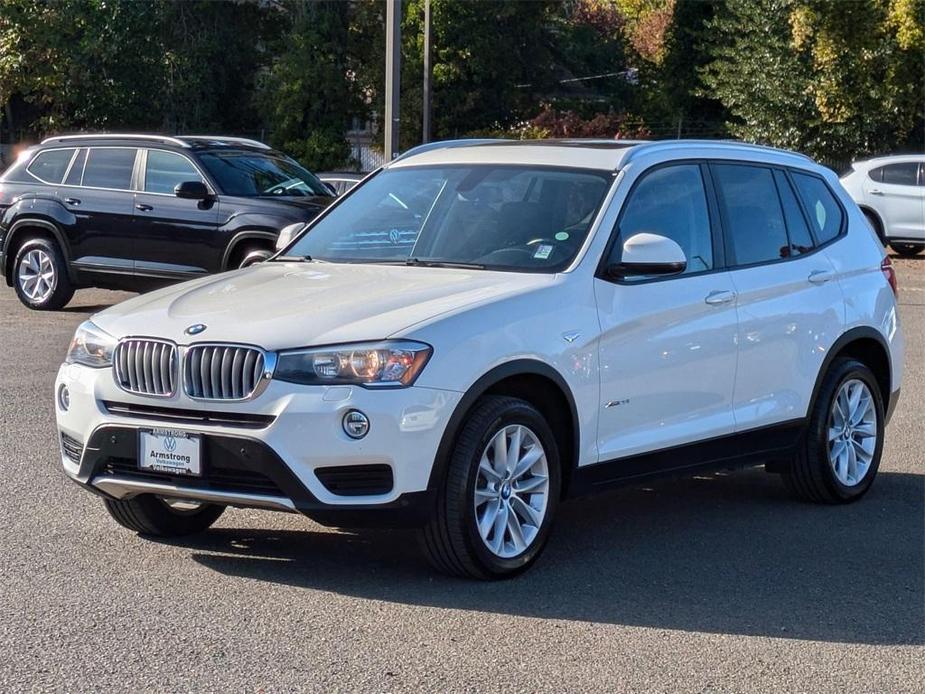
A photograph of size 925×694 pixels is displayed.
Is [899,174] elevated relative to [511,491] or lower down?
lower down

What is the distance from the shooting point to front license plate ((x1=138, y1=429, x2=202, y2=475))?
19.1 feet

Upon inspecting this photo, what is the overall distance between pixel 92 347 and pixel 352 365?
1.22 meters

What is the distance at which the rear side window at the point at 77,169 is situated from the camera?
625 inches

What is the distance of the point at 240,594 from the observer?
5.90 metres

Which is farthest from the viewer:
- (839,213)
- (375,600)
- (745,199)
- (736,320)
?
(839,213)

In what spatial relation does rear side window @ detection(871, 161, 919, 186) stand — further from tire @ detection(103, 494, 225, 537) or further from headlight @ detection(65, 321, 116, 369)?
headlight @ detection(65, 321, 116, 369)

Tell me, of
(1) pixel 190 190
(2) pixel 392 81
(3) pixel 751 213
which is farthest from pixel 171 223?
(3) pixel 751 213

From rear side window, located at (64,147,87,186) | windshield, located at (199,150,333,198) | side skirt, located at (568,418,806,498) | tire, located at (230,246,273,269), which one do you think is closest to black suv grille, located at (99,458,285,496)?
side skirt, located at (568,418,806,498)

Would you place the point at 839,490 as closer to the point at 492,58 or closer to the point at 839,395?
the point at 839,395

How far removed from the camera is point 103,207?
15539 mm

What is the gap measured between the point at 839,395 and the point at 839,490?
0.49 meters

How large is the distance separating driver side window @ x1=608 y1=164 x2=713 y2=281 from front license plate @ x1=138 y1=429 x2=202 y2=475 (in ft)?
7.11

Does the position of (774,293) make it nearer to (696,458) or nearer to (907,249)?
(696,458)

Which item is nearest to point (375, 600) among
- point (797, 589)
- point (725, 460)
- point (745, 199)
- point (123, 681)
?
point (123, 681)
